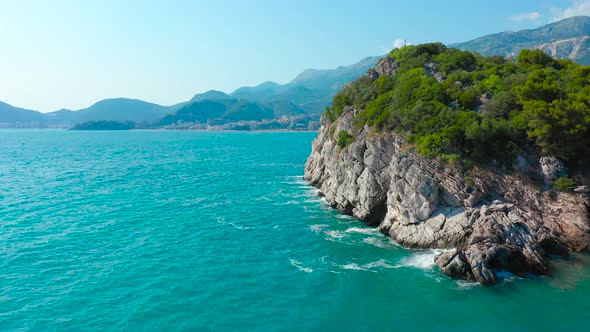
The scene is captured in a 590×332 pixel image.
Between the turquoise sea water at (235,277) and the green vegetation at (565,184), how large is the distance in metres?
8.34

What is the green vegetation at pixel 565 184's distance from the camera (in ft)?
142

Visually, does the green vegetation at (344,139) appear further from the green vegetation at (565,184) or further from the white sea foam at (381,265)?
the green vegetation at (565,184)

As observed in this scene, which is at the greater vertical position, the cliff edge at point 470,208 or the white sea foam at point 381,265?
the cliff edge at point 470,208

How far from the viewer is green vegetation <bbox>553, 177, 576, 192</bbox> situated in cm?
4322

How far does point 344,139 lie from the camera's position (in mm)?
64375

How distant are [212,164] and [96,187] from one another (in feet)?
138

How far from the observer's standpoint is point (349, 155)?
59.6 meters

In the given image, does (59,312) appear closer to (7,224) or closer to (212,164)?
(7,224)

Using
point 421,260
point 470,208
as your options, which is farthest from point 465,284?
point 470,208

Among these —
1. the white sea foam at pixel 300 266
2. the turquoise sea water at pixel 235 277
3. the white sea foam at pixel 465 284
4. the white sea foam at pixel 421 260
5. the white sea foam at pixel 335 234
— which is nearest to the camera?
the turquoise sea water at pixel 235 277

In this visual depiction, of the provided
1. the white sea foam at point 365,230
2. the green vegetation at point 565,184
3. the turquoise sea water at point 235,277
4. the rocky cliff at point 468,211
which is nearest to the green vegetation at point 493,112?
the rocky cliff at point 468,211

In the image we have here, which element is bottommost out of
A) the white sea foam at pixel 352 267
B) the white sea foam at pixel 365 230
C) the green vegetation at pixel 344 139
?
the white sea foam at pixel 352 267

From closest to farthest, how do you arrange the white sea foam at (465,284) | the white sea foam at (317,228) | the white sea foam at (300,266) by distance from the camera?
1. the white sea foam at (465,284)
2. the white sea foam at (300,266)
3. the white sea foam at (317,228)

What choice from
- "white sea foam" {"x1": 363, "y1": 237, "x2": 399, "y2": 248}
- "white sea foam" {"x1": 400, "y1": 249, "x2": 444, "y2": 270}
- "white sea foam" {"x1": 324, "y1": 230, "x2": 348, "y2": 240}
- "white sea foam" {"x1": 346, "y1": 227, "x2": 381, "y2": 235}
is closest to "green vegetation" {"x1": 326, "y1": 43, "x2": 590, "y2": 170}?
"white sea foam" {"x1": 346, "y1": 227, "x2": 381, "y2": 235}
